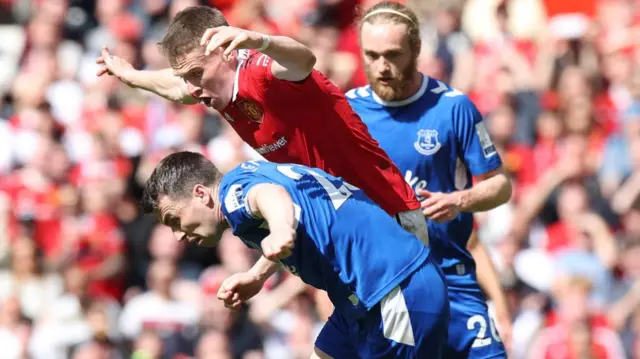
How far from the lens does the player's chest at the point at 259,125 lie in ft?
18.4

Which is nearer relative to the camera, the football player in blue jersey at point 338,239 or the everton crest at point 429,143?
the football player in blue jersey at point 338,239

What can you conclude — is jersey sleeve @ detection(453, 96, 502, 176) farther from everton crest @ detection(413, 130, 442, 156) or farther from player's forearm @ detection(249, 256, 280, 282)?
player's forearm @ detection(249, 256, 280, 282)

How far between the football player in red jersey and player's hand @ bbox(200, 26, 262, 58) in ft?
0.71

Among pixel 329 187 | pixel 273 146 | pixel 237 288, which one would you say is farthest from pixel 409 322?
pixel 273 146

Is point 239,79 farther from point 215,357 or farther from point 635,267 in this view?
point 635,267

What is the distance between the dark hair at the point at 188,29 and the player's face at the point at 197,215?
665mm

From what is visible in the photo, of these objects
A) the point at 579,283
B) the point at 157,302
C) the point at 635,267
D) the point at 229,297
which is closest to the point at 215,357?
the point at 157,302

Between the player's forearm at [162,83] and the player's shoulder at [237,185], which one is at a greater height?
the player's shoulder at [237,185]

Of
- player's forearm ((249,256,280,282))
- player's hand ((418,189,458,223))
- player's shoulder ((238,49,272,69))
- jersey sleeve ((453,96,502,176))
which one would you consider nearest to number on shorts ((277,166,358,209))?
player's shoulder ((238,49,272,69))

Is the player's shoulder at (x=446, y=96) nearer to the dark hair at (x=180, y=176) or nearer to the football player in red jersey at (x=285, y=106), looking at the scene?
the football player in red jersey at (x=285, y=106)

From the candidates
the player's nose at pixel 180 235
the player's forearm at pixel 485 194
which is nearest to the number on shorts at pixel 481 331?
the player's forearm at pixel 485 194

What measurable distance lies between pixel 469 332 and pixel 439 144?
100 cm

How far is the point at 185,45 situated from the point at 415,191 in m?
1.58

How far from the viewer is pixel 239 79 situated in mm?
5566
